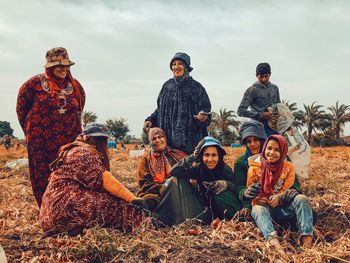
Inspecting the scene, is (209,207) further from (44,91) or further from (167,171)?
(44,91)

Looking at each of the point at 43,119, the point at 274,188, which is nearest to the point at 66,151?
the point at 43,119

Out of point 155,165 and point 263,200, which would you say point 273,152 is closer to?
point 263,200

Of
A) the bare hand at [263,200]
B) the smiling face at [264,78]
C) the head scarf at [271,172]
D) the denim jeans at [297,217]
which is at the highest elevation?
the smiling face at [264,78]

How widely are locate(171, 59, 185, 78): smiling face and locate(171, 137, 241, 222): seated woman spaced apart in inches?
42.2

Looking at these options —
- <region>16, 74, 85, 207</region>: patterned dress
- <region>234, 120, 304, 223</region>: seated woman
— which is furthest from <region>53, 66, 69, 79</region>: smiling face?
<region>234, 120, 304, 223</region>: seated woman

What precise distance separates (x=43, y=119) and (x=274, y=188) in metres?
2.58

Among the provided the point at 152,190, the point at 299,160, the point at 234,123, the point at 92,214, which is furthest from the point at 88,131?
the point at 234,123

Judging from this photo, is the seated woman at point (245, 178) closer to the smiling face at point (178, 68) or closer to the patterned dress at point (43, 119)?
the smiling face at point (178, 68)

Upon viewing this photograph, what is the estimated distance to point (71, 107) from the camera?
4.82 meters

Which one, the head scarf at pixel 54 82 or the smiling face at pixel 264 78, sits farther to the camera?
the smiling face at pixel 264 78

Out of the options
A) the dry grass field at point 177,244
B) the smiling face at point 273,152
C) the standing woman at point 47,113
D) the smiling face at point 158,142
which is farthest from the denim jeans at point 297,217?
the standing woman at point 47,113

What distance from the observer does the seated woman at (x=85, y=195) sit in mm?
3791

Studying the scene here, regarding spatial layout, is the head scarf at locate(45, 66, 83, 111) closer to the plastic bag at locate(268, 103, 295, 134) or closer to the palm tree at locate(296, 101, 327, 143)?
the plastic bag at locate(268, 103, 295, 134)

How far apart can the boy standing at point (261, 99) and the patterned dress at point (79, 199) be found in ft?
6.77
